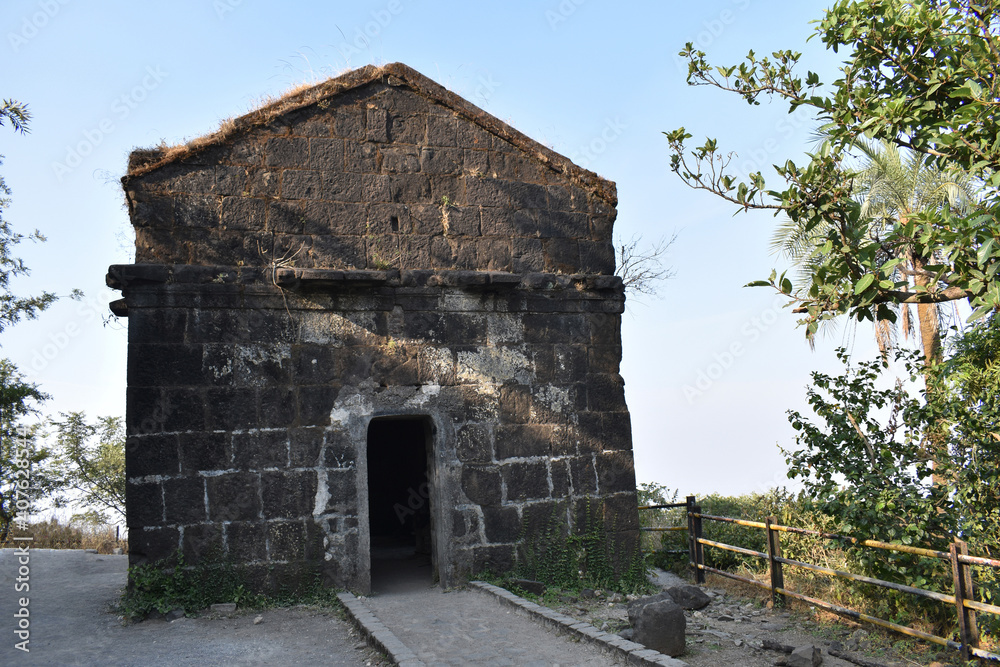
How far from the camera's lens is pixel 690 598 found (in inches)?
292

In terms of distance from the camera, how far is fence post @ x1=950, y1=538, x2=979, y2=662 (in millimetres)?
5305

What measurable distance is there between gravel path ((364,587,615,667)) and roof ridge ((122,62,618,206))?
462cm

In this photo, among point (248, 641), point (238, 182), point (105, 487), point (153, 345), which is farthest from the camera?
point (105, 487)

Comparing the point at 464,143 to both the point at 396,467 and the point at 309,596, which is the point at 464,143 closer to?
the point at 309,596

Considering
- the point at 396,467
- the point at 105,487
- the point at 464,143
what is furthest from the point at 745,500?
the point at 105,487

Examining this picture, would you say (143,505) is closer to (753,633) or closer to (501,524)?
(501,524)

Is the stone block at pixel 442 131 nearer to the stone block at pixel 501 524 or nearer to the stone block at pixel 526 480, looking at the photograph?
the stone block at pixel 526 480

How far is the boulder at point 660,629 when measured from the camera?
18.1ft

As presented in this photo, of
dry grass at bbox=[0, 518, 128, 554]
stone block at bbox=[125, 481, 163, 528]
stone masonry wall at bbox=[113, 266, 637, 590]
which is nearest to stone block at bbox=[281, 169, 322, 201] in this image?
stone masonry wall at bbox=[113, 266, 637, 590]

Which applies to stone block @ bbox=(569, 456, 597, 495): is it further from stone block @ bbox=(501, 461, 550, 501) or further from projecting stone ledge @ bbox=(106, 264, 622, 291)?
projecting stone ledge @ bbox=(106, 264, 622, 291)

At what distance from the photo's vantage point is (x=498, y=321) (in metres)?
7.88

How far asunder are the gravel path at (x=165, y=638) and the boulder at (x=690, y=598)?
332cm

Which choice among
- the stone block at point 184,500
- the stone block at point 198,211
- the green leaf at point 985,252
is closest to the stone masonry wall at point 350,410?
the stone block at point 184,500

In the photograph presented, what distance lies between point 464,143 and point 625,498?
4251 millimetres
